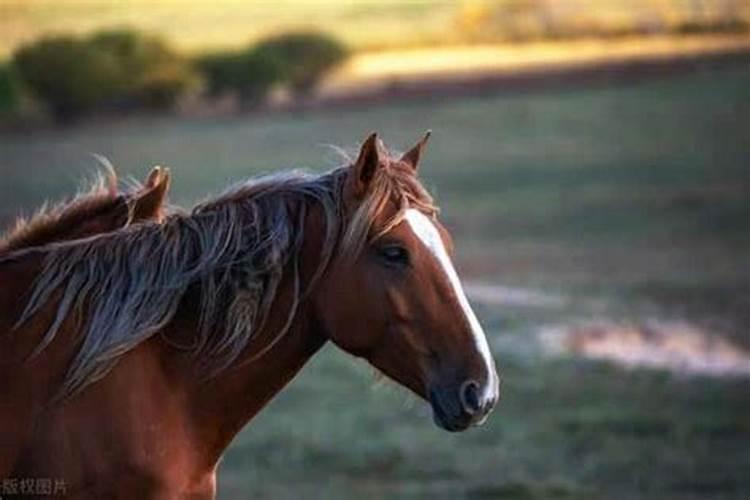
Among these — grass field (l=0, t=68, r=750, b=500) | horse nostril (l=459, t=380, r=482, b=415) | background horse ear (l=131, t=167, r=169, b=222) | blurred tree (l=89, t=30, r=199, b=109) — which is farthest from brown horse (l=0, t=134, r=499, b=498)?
blurred tree (l=89, t=30, r=199, b=109)

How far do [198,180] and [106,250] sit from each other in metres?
4.93

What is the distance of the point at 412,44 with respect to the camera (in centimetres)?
831

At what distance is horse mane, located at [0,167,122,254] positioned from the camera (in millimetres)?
3262

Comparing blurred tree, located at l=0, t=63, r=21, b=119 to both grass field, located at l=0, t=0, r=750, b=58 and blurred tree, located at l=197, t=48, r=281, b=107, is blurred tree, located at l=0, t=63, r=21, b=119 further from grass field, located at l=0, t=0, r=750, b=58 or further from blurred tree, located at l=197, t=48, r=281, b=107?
blurred tree, located at l=197, t=48, r=281, b=107

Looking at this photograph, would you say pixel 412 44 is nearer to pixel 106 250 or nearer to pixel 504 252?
pixel 504 252

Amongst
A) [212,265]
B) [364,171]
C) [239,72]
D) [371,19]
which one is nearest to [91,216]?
[212,265]

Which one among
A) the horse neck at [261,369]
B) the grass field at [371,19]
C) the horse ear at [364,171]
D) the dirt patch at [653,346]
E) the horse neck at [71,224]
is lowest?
the dirt patch at [653,346]

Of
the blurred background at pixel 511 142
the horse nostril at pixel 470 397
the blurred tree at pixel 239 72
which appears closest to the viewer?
the horse nostril at pixel 470 397

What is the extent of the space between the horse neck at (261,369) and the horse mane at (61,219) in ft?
1.23

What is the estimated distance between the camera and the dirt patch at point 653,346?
8.07 m

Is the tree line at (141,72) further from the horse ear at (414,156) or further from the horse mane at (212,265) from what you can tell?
the horse mane at (212,265)

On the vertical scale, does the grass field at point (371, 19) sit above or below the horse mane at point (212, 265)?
below

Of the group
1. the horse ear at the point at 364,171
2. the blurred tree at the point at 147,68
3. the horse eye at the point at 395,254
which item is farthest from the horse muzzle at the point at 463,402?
the blurred tree at the point at 147,68

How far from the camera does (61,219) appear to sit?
3.26m
